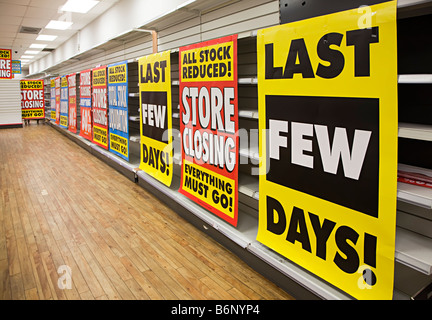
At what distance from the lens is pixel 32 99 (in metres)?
14.9

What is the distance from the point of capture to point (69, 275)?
2475mm

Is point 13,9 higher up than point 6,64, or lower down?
higher up

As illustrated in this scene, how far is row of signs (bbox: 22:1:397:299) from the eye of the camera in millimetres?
1576

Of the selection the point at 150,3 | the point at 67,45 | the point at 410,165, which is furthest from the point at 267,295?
the point at 67,45

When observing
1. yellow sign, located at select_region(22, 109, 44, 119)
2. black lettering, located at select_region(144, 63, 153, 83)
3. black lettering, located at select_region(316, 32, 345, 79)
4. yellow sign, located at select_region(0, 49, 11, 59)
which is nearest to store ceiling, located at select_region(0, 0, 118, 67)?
yellow sign, located at select_region(0, 49, 11, 59)

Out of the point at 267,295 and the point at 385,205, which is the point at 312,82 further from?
the point at 267,295

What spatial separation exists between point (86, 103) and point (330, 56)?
688 cm

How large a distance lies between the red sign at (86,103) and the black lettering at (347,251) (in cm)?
669

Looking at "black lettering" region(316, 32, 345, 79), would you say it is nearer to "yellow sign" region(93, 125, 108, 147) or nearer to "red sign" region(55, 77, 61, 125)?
"yellow sign" region(93, 125, 108, 147)

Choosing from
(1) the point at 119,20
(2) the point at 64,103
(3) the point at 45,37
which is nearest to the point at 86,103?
(1) the point at 119,20

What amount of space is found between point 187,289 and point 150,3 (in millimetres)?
4899

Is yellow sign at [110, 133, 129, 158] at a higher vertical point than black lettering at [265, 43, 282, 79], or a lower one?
lower

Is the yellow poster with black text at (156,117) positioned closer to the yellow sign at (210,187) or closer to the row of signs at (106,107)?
the yellow sign at (210,187)

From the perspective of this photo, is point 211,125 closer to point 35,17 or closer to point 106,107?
point 106,107
